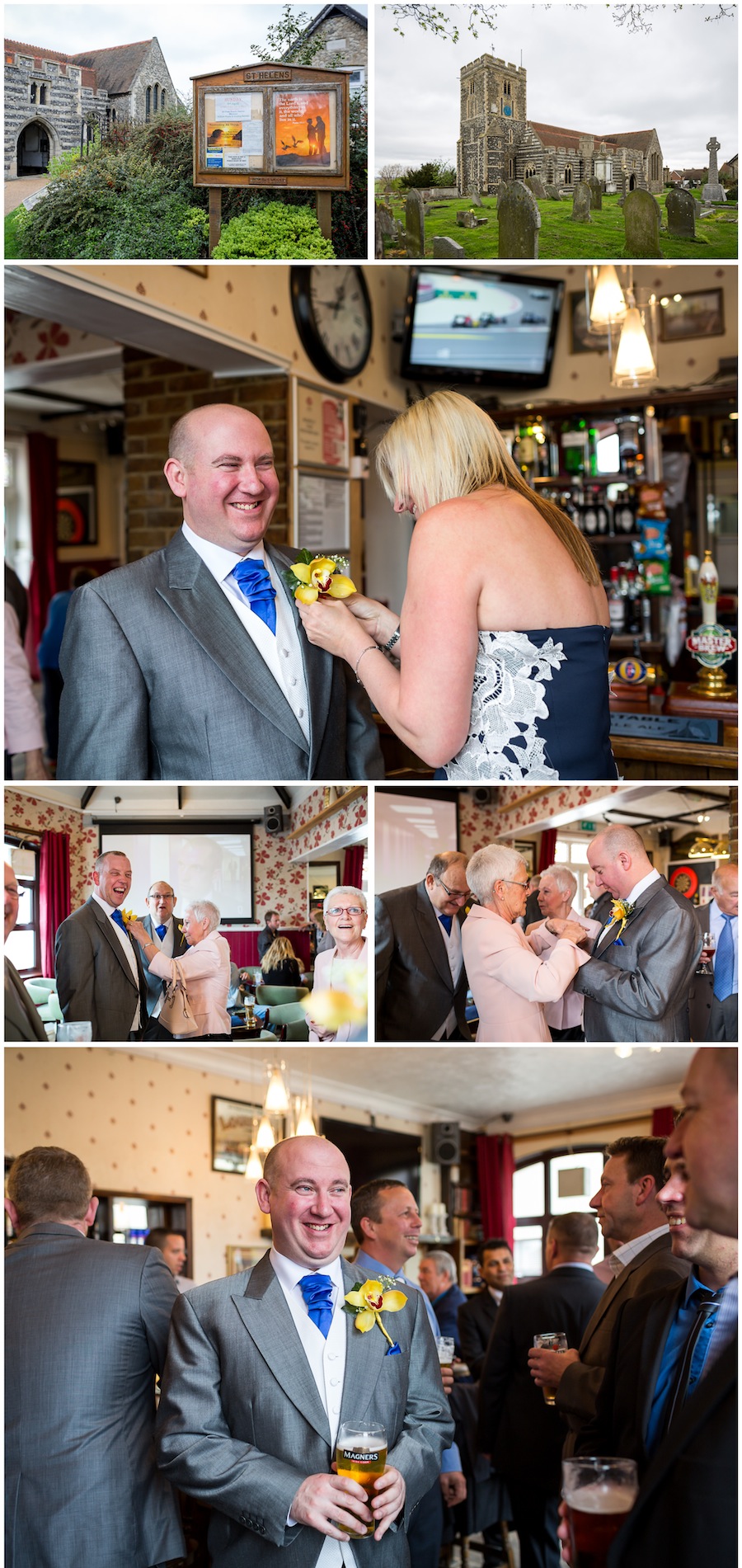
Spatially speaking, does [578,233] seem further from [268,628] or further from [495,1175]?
[495,1175]

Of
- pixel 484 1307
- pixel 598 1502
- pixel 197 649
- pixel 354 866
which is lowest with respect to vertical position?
pixel 484 1307

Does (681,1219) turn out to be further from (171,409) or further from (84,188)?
(171,409)

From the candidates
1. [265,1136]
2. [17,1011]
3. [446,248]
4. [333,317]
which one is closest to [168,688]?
[17,1011]

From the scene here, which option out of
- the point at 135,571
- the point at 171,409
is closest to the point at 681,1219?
the point at 135,571

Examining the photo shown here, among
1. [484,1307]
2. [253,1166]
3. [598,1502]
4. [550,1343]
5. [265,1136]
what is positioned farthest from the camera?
[253,1166]

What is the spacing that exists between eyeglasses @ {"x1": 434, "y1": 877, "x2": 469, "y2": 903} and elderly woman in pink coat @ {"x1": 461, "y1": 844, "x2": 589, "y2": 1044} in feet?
0.05

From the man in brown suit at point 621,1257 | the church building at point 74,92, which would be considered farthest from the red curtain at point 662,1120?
the church building at point 74,92

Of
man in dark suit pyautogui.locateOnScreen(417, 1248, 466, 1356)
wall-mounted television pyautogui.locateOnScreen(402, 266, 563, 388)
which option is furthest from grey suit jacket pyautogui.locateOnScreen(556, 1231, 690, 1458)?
wall-mounted television pyautogui.locateOnScreen(402, 266, 563, 388)

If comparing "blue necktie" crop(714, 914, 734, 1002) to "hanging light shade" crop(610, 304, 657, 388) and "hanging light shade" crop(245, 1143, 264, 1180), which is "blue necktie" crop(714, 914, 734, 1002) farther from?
"hanging light shade" crop(610, 304, 657, 388)

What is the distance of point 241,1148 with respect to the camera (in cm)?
574

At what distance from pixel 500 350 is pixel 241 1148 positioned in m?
4.49

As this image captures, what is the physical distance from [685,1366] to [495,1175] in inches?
46.8

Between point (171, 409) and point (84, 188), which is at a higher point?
point (171, 409)

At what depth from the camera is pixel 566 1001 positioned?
2.04 m
